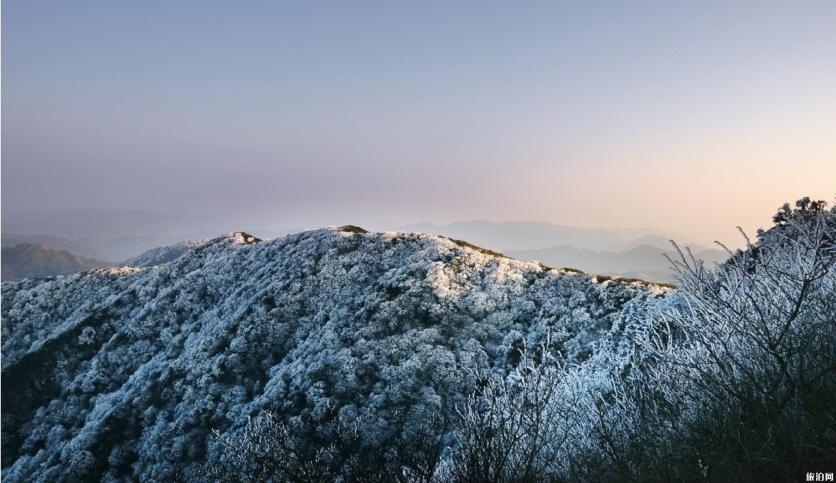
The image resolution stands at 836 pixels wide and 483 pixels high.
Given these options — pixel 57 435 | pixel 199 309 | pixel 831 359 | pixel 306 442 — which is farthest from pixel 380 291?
pixel 831 359

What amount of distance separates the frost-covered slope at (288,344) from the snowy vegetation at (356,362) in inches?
6.3

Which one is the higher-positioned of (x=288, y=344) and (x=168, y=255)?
(x=288, y=344)

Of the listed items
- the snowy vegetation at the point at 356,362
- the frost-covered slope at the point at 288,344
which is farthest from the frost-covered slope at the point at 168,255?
the frost-covered slope at the point at 288,344

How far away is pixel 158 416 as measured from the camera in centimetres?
3397

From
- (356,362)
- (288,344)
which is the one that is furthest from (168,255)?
(356,362)

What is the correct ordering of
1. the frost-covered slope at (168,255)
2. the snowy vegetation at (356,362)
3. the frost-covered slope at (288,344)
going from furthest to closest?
the frost-covered slope at (168,255) < the frost-covered slope at (288,344) < the snowy vegetation at (356,362)

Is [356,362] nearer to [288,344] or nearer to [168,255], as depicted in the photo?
[288,344]

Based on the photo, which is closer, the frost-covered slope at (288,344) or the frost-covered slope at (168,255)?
the frost-covered slope at (288,344)

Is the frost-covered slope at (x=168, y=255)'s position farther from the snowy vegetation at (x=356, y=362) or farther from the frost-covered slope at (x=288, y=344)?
the frost-covered slope at (x=288, y=344)

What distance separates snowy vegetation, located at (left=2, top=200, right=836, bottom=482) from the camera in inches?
732

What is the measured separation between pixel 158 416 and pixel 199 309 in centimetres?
1599

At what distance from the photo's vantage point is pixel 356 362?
108 ft

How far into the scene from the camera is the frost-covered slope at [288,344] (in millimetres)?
31031

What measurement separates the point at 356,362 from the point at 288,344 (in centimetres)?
811
